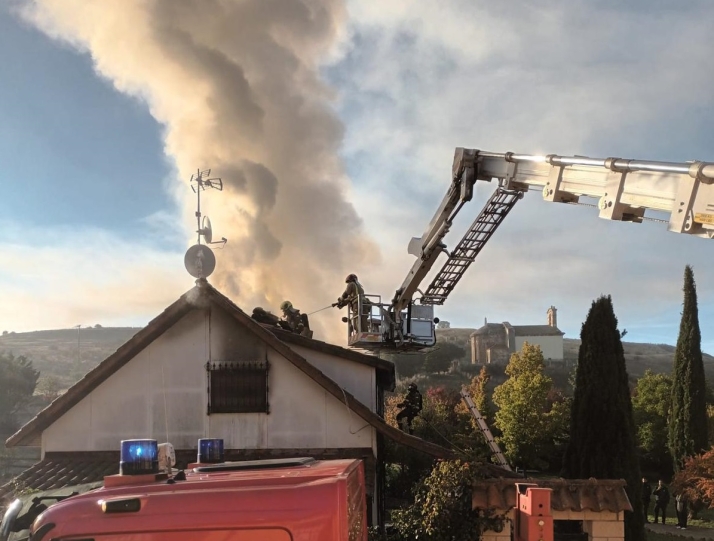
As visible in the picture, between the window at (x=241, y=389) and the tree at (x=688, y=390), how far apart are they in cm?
2153

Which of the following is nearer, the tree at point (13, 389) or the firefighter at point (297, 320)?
the firefighter at point (297, 320)

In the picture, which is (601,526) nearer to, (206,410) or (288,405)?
(288,405)

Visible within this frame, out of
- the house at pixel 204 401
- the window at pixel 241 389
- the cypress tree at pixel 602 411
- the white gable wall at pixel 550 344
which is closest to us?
the house at pixel 204 401

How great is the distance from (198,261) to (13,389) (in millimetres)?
36035

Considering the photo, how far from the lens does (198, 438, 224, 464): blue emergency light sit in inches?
205

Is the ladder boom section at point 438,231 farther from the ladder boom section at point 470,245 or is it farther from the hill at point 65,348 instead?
the hill at point 65,348

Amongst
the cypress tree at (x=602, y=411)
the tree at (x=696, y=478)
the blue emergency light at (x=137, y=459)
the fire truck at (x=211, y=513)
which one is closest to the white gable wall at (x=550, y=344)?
the tree at (x=696, y=478)

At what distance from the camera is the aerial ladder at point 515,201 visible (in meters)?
6.19

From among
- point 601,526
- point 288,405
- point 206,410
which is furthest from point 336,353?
point 601,526

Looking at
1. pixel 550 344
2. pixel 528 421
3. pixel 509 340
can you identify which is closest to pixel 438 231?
pixel 528 421

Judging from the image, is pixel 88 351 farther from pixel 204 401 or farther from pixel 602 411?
pixel 204 401

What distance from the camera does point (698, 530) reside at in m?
19.8

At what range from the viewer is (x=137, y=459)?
4047 millimetres

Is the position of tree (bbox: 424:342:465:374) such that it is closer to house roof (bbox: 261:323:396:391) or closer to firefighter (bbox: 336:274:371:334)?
firefighter (bbox: 336:274:371:334)
